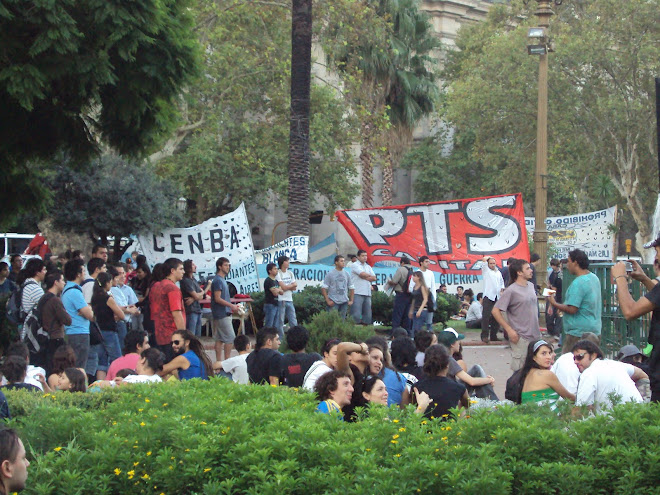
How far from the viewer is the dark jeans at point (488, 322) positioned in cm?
1645

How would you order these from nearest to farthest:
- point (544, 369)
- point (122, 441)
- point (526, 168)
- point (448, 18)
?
1. point (122, 441)
2. point (544, 369)
3. point (526, 168)
4. point (448, 18)

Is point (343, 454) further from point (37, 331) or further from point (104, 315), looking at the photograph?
point (104, 315)

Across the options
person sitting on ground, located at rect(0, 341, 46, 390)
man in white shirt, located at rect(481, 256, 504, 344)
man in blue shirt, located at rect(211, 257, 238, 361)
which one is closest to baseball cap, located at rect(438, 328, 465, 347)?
person sitting on ground, located at rect(0, 341, 46, 390)

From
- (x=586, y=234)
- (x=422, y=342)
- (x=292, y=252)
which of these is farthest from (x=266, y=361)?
(x=586, y=234)

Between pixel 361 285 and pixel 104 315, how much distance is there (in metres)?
6.65

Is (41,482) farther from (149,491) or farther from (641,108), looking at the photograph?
(641,108)

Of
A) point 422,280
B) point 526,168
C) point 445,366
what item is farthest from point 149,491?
point 526,168

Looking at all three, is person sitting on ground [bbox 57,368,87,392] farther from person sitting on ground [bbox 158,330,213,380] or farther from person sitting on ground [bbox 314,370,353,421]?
person sitting on ground [bbox 314,370,353,421]

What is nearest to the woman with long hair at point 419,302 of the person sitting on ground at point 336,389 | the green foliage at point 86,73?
the green foliage at point 86,73

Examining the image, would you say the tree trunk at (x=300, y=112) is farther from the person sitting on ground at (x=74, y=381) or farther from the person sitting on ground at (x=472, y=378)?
the person sitting on ground at (x=74, y=381)

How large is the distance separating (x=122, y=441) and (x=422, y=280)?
11.3 meters

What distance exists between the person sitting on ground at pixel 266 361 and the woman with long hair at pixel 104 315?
9.51 feet

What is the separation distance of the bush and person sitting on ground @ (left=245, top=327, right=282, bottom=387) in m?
1.87

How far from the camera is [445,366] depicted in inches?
265
